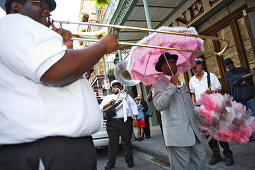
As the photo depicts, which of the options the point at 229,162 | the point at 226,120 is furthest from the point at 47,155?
the point at 229,162

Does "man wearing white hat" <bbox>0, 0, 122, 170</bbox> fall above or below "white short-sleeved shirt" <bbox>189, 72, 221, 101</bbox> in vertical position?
below

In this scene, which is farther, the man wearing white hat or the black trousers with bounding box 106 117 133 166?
the black trousers with bounding box 106 117 133 166

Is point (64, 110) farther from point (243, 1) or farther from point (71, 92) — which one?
point (243, 1)

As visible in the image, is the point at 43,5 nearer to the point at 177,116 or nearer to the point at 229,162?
the point at 177,116

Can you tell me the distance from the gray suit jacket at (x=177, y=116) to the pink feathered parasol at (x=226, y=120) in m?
0.19

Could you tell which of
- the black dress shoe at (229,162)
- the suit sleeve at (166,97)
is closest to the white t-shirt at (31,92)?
the suit sleeve at (166,97)

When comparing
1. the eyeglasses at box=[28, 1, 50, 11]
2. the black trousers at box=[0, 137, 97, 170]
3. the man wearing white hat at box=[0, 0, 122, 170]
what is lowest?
the black trousers at box=[0, 137, 97, 170]

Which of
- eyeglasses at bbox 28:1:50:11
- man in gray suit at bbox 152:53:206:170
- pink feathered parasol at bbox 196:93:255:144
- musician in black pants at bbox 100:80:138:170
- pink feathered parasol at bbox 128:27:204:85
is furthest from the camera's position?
musician in black pants at bbox 100:80:138:170

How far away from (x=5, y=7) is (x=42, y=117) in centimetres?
70

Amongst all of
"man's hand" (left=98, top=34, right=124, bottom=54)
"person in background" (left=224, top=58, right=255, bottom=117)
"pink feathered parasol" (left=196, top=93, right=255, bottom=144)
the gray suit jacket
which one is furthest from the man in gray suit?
"person in background" (left=224, top=58, right=255, bottom=117)

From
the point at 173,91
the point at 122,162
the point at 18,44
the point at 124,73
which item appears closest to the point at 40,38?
the point at 18,44

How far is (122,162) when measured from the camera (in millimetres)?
5672

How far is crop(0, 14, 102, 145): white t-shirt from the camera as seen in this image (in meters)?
0.88

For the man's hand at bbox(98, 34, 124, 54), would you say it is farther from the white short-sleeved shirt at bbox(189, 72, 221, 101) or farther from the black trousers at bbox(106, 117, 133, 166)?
the black trousers at bbox(106, 117, 133, 166)
